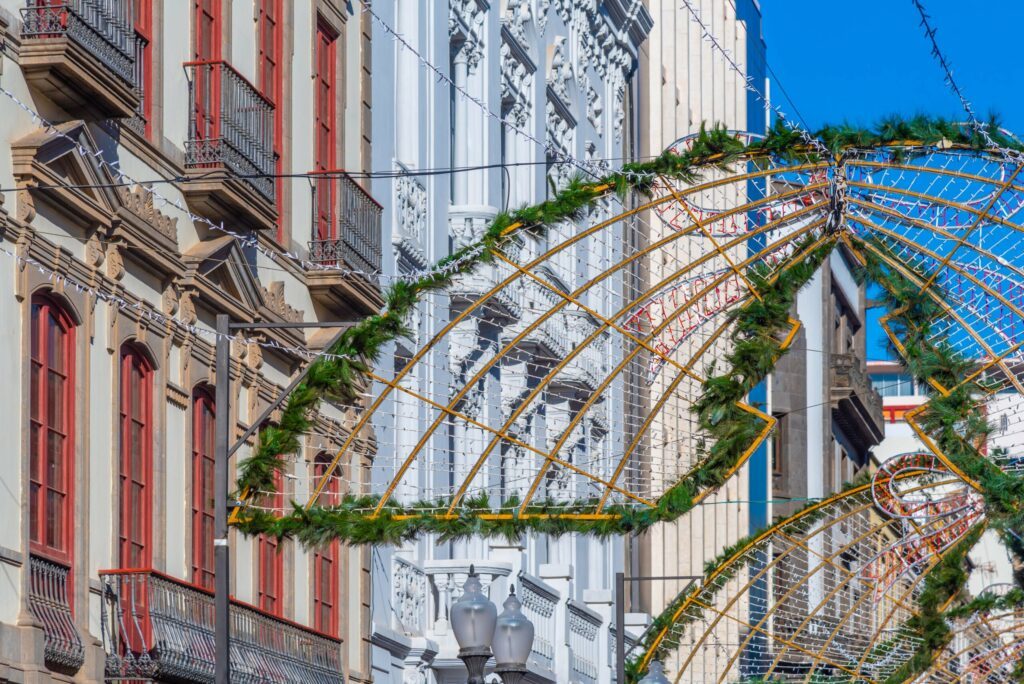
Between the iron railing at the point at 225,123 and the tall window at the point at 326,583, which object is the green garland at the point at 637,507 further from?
the tall window at the point at 326,583

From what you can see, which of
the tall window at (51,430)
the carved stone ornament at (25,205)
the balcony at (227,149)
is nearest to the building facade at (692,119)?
the balcony at (227,149)

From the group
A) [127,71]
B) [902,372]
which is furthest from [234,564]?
[902,372]

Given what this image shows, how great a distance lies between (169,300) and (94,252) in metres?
2.05

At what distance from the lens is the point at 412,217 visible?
30750mm

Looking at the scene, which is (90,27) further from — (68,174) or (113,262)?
(113,262)

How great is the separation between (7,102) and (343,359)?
10.2 feet

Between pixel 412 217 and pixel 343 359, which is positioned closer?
pixel 343 359

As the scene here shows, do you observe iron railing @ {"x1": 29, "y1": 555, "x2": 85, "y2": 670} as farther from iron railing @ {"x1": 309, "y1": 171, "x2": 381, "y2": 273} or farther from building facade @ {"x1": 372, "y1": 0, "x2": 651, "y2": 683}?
iron railing @ {"x1": 309, "y1": 171, "x2": 381, "y2": 273}

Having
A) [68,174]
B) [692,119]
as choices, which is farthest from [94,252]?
[692,119]

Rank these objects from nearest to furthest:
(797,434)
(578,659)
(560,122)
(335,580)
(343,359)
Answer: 1. (343,359)
2. (335,580)
3. (578,659)
4. (560,122)
5. (797,434)

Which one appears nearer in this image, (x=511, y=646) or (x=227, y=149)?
(x=511, y=646)

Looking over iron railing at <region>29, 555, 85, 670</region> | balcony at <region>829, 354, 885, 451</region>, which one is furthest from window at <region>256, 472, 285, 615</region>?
balcony at <region>829, 354, 885, 451</region>

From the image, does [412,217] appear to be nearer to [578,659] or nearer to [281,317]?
[281,317]

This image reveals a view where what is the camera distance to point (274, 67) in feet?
86.4
